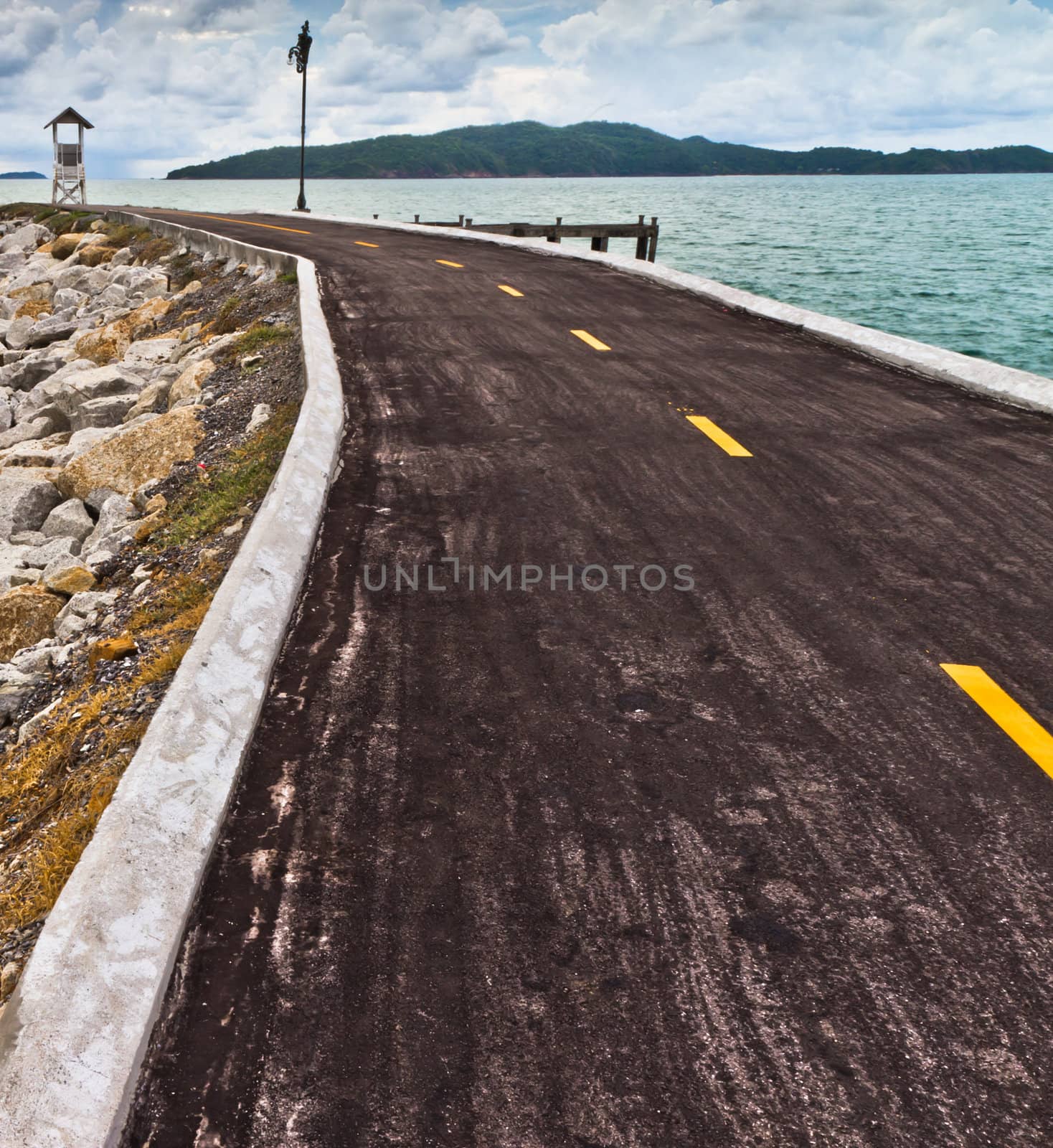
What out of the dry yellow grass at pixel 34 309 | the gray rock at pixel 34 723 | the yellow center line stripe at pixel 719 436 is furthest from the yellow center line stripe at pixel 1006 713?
the dry yellow grass at pixel 34 309

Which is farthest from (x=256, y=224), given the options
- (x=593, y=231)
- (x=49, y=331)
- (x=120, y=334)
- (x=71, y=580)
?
(x=71, y=580)

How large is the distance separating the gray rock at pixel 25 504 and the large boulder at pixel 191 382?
1.78 m

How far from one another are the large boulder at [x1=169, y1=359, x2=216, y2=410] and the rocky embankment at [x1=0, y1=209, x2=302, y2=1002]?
3cm

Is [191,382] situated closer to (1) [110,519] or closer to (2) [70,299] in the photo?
(1) [110,519]

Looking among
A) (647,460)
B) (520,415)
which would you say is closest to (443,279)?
(520,415)

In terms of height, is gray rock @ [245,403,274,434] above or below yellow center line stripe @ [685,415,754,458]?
below

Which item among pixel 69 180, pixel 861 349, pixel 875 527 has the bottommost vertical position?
pixel 875 527

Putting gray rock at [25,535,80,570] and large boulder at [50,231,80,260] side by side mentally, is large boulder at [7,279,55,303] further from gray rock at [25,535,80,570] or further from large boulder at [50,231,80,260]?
gray rock at [25,535,80,570]

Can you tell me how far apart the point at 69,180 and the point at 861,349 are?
49.9 m

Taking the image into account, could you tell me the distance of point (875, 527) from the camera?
6.43m

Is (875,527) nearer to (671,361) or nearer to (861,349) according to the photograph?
(671,361)

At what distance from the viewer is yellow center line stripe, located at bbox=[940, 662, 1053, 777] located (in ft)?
13.2

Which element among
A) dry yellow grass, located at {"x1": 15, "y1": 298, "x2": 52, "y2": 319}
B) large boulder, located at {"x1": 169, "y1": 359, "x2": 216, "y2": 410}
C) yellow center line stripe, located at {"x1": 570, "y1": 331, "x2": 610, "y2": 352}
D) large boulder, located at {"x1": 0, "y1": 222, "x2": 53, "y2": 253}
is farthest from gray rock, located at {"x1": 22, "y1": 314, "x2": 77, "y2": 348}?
large boulder, located at {"x1": 0, "y1": 222, "x2": 53, "y2": 253}

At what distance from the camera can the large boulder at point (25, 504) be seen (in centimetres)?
1065
